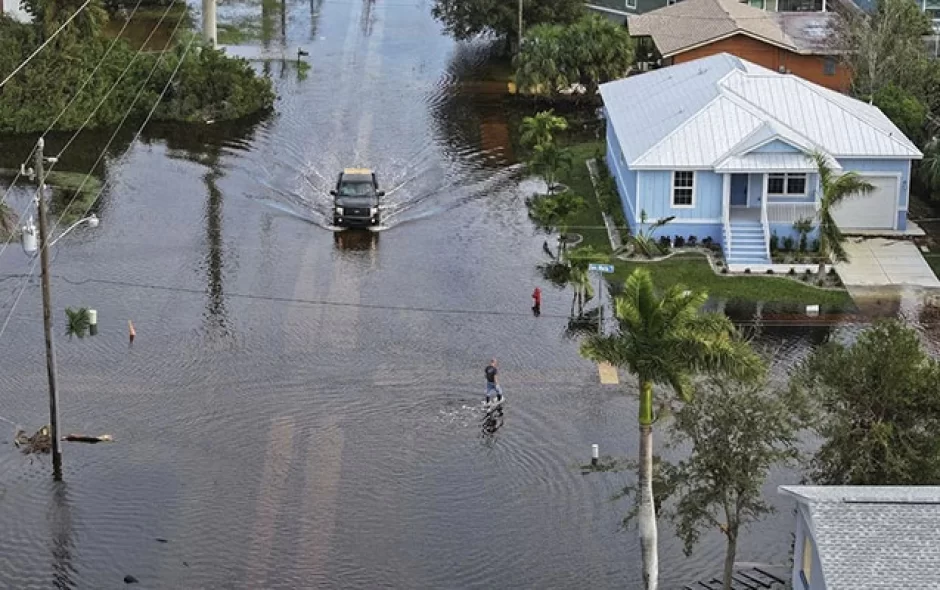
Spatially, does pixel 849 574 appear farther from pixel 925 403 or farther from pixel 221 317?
pixel 221 317

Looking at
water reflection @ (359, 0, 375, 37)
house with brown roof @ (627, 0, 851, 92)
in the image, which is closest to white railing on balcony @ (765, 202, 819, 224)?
house with brown roof @ (627, 0, 851, 92)

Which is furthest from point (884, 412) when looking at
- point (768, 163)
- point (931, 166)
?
point (931, 166)

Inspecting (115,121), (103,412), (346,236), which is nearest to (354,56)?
(115,121)

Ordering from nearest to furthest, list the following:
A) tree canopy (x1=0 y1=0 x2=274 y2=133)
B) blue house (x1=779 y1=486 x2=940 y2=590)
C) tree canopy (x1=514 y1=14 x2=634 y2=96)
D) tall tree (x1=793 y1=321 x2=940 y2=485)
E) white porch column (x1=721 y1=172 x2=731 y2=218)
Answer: blue house (x1=779 y1=486 x2=940 y2=590), tall tree (x1=793 y1=321 x2=940 y2=485), white porch column (x1=721 y1=172 x2=731 y2=218), tree canopy (x1=0 y1=0 x2=274 y2=133), tree canopy (x1=514 y1=14 x2=634 y2=96)

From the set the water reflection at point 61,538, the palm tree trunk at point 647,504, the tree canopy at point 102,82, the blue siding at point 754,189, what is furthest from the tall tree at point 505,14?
the palm tree trunk at point 647,504

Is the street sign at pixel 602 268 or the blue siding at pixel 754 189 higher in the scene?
the blue siding at pixel 754 189

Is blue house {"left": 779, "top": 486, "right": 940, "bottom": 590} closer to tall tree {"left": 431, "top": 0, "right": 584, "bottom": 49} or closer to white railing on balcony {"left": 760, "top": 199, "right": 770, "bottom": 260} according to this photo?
white railing on balcony {"left": 760, "top": 199, "right": 770, "bottom": 260}

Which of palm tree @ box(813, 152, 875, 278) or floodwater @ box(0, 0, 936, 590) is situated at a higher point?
palm tree @ box(813, 152, 875, 278)

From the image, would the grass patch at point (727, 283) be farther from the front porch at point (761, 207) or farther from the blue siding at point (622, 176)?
the blue siding at point (622, 176)
